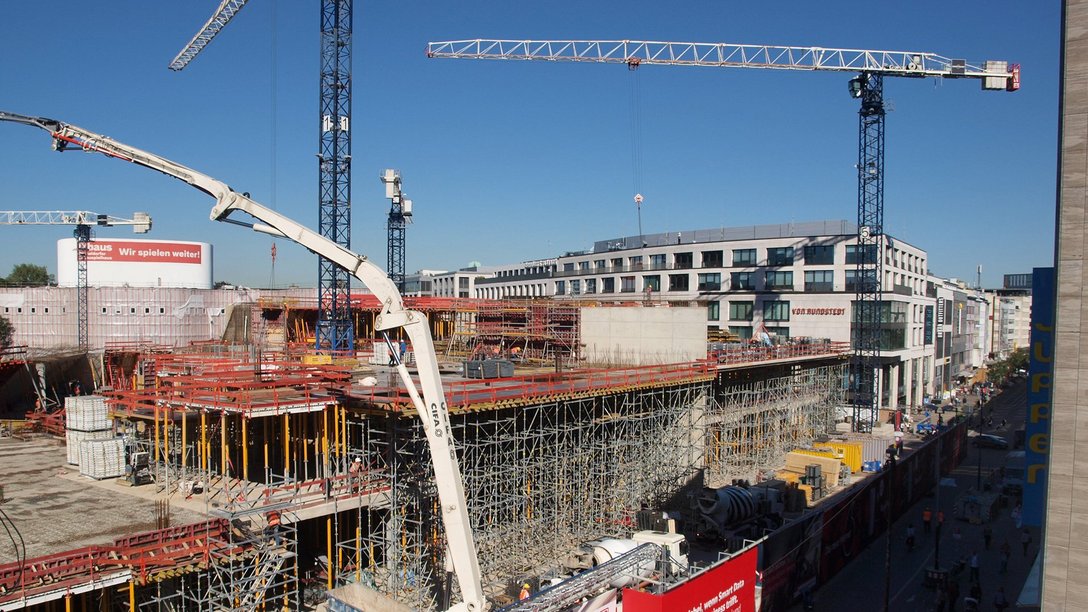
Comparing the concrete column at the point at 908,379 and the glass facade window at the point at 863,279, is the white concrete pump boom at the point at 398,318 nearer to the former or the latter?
the glass facade window at the point at 863,279

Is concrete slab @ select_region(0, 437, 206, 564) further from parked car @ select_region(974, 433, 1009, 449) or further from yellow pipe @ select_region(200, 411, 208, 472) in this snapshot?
parked car @ select_region(974, 433, 1009, 449)

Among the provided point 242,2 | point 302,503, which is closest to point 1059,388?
point 302,503

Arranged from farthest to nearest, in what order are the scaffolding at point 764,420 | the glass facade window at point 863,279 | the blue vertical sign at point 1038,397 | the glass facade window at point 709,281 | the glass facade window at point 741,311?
the glass facade window at point 709,281 → the glass facade window at point 741,311 → the glass facade window at point 863,279 → the scaffolding at point 764,420 → the blue vertical sign at point 1038,397

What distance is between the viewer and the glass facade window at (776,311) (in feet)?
214

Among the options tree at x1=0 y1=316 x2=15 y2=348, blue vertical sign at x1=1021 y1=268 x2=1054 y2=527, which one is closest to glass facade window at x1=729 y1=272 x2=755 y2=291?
blue vertical sign at x1=1021 y1=268 x2=1054 y2=527

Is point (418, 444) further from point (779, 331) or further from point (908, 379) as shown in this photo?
point (908, 379)

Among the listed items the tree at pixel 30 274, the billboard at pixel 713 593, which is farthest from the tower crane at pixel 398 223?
the tree at pixel 30 274

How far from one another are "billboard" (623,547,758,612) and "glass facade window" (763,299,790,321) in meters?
48.3

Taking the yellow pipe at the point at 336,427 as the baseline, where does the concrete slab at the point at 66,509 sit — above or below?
below

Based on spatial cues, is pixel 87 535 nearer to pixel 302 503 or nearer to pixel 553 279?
pixel 302 503

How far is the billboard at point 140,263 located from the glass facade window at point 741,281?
162ft

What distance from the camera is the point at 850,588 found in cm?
2581

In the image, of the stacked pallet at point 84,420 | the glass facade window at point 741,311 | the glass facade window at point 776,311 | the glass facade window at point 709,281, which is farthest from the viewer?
the glass facade window at point 709,281

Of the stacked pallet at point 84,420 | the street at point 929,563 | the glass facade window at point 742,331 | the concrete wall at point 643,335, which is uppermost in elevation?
the concrete wall at point 643,335
